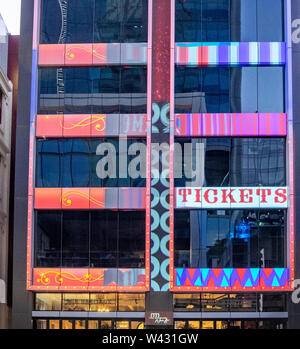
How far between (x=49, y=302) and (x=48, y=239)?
3.29 metres

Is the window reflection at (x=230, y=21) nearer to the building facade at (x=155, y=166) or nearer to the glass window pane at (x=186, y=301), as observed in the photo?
the building facade at (x=155, y=166)

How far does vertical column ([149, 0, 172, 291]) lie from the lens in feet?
104

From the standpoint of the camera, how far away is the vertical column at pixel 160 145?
31.7 meters

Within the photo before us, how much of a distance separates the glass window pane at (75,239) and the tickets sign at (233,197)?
503 cm

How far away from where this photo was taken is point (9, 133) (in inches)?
1585

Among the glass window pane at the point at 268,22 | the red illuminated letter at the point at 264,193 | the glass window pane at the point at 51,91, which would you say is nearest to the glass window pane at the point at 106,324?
the red illuminated letter at the point at 264,193

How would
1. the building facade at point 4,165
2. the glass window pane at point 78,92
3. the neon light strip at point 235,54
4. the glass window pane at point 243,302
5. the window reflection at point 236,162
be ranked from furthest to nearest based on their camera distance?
the building facade at point 4,165 < the glass window pane at point 78,92 < the neon light strip at point 235,54 < the window reflection at point 236,162 < the glass window pane at point 243,302

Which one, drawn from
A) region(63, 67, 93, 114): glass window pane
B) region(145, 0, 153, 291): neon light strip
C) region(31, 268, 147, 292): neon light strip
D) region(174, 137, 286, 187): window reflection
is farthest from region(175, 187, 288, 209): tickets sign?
region(63, 67, 93, 114): glass window pane

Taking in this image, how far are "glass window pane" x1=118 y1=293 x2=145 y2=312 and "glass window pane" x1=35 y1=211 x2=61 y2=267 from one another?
3.78 metres

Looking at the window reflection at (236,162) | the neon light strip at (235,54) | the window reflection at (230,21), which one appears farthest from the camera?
the window reflection at (230,21)

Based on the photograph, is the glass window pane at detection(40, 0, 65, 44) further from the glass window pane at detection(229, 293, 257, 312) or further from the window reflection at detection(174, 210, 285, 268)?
the glass window pane at detection(229, 293, 257, 312)

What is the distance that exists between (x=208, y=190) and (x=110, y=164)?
5.33 meters
